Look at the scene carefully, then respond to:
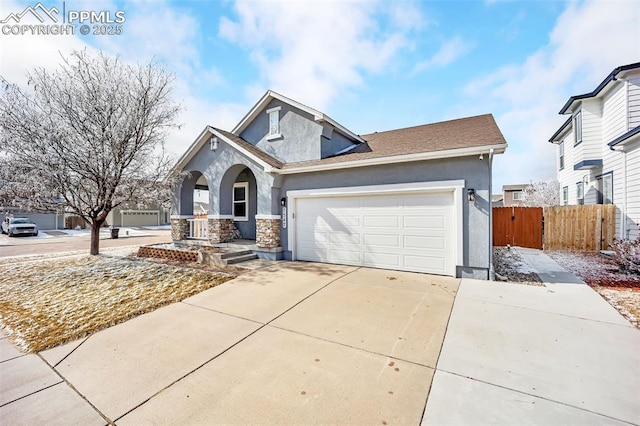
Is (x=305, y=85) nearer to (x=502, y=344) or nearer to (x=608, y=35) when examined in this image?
(x=608, y=35)

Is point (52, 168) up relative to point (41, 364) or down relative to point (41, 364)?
up

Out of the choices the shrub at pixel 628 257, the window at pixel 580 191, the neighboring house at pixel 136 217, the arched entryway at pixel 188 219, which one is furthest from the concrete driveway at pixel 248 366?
the neighboring house at pixel 136 217

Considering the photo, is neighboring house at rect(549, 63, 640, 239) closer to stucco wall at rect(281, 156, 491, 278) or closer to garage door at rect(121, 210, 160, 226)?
stucco wall at rect(281, 156, 491, 278)

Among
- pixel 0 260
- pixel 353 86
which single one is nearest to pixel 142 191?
pixel 0 260

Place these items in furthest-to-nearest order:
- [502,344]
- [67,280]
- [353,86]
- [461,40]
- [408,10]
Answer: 1. [353,86]
2. [461,40]
3. [408,10]
4. [67,280]
5. [502,344]

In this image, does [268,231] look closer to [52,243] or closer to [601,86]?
[601,86]

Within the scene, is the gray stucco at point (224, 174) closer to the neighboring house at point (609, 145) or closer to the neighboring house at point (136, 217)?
the neighboring house at point (609, 145)

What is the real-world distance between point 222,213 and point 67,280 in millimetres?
4855

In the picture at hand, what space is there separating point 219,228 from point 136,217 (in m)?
25.7

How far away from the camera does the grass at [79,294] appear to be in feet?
14.4

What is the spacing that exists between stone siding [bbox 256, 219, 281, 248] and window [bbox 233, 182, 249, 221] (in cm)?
297

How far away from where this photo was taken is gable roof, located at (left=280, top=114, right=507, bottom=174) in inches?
272

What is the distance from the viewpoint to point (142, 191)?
10398mm

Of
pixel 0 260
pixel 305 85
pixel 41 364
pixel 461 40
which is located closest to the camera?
pixel 41 364
